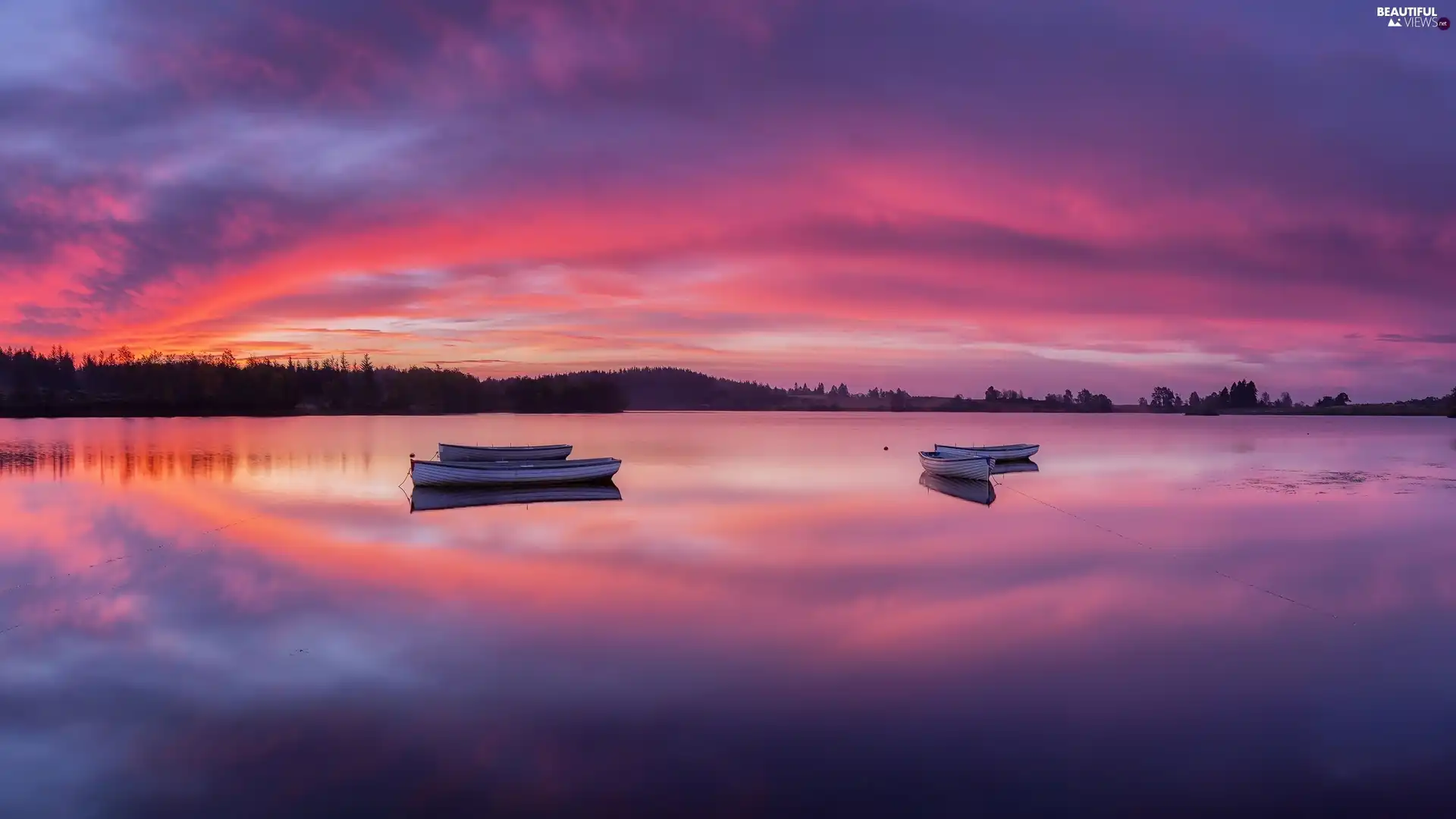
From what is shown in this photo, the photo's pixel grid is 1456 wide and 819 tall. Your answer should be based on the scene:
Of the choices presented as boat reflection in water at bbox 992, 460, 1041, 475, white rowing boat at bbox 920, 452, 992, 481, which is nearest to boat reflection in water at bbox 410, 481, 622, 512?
white rowing boat at bbox 920, 452, 992, 481

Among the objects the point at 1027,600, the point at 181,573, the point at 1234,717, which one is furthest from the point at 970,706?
the point at 181,573

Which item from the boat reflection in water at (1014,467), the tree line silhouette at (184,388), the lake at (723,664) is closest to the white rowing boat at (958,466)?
the boat reflection in water at (1014,467)

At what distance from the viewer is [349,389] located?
180250 millimetres

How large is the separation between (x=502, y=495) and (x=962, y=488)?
63.9 ft

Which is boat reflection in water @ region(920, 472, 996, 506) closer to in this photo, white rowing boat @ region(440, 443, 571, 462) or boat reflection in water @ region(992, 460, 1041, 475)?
boat reflection in water @ region(992, 460, 1041, 475)

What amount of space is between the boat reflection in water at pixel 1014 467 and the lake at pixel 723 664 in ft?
Result: 67.6

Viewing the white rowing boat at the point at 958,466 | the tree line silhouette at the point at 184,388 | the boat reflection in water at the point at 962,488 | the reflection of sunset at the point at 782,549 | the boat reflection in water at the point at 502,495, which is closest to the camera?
the reflection of sunset at the point at 782,549

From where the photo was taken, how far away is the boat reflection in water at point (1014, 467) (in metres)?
49.5

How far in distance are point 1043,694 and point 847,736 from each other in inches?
115

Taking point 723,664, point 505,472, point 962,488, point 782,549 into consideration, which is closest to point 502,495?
point 505,472

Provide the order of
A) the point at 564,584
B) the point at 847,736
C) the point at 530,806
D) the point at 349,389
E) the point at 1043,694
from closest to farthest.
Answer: the point at 530,806
the point at 847,736
the point at 1043,694
the point at 564,584
the point at 349,389

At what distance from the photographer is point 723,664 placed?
1195cm

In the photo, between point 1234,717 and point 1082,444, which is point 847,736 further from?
point 1082,444

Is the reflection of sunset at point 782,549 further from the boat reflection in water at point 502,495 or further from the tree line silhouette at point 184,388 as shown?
the tree line silhouette at point 184,388
